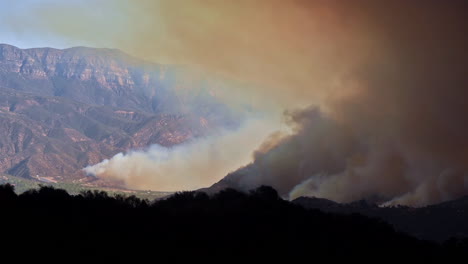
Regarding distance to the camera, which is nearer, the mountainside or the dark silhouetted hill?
the dark silhouetted hill

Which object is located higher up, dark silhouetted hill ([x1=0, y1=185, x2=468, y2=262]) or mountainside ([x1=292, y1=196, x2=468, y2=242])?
mountainside ([x1=292, y1=196, x2=468, y2=242])

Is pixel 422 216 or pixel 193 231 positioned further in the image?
pixel 422 216

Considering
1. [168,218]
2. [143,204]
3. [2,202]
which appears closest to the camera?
[2,202]

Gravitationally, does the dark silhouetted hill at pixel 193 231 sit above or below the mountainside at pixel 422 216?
below

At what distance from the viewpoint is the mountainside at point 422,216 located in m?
103

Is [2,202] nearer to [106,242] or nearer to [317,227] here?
[106,242]

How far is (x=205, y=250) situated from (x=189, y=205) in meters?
20.9

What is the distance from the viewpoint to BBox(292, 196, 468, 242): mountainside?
103 m

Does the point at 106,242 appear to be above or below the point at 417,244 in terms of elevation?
below

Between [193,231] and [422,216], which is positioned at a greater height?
[422,216]

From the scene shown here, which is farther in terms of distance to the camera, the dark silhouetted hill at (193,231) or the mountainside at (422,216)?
the mountainside at (422,216)

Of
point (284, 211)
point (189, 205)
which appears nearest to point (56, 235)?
point (189, 205)

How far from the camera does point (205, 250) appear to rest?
5400 centimetres

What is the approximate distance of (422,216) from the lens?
111 meters
